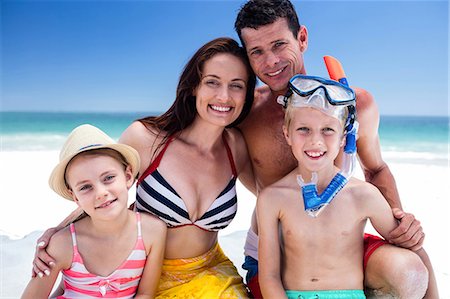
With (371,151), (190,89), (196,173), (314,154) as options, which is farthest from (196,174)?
(371,151)

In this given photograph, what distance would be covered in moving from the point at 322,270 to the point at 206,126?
3.89ft

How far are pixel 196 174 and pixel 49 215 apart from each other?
4.12m

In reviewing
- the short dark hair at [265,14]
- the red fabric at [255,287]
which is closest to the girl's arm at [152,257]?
the red fabric at [255,287]

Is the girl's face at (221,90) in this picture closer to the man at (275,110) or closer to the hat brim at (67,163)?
the man at (275,110)

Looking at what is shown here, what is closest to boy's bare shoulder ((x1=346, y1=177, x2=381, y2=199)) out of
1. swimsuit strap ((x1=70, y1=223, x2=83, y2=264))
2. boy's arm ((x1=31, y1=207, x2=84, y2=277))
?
swimsuit strap ((x1=70, y1=223, x2=83, y2=264))

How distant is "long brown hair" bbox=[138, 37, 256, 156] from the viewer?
2.85 m

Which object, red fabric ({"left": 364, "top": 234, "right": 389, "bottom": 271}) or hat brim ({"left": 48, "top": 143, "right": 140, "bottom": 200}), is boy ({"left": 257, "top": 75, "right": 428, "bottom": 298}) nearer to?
red fabric ({"left": 364, "top": 234, "right": 389, "bottom": 271})

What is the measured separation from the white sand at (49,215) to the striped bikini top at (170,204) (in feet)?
5.44

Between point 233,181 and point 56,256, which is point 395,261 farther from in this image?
point 56,256

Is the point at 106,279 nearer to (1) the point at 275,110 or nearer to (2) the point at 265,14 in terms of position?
(1) the point at 275,110

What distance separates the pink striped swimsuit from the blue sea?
42.0ft

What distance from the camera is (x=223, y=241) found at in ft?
16.9

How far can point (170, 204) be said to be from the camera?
271 cm

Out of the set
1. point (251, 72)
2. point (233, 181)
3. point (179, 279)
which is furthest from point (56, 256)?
point (251, 72)
